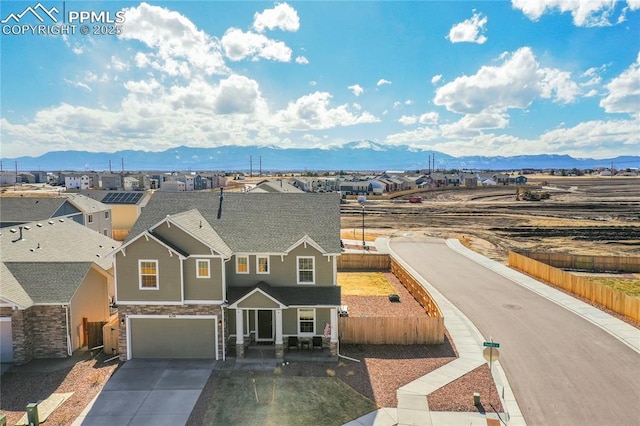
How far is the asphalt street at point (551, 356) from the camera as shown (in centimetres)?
1630

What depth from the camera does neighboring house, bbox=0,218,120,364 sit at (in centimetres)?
Result: 1989

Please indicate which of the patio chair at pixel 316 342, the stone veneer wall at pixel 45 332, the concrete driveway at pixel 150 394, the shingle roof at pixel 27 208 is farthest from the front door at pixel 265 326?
the shingle roof at pixel 27 208

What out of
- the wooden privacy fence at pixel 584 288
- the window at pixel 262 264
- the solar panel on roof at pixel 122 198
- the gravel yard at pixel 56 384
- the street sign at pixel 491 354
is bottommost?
the gravel yard at pixel 56 384

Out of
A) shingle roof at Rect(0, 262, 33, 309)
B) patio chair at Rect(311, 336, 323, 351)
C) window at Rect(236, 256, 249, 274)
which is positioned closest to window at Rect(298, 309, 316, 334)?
patio chair at Rect(311, 336, 323, 351)

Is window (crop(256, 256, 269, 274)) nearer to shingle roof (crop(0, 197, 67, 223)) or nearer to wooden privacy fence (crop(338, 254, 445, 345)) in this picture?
wooden privacy fence (crop(338, 254, 445, 345))

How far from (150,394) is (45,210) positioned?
3168cm

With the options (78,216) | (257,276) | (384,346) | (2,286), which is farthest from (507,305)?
(78,216)

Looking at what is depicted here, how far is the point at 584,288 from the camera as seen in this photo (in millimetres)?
29891

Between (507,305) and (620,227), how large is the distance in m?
44.6

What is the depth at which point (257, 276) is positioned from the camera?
2241 cm

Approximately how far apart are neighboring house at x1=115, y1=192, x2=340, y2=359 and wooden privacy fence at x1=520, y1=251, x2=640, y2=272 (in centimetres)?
2751

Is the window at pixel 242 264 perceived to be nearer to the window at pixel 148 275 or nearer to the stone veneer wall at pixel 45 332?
the window at pixel 148 275

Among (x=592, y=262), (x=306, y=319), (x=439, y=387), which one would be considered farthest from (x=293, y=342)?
(x=592, y=262)

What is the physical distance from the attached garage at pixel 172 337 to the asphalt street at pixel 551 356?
14405 mm
